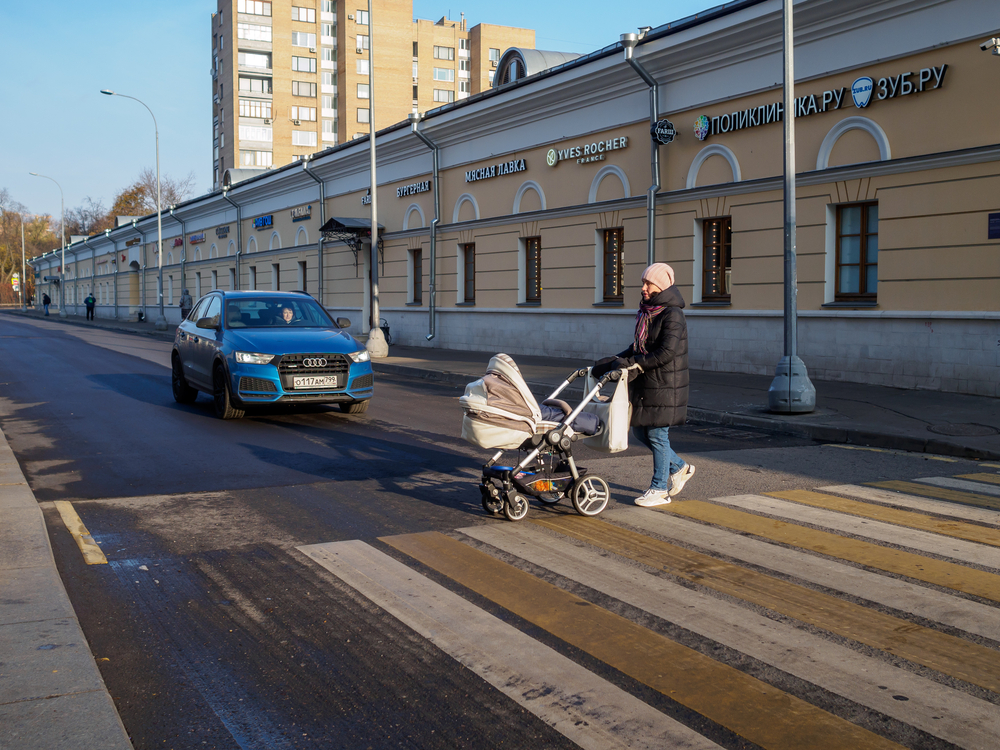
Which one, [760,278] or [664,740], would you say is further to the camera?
[760,278]

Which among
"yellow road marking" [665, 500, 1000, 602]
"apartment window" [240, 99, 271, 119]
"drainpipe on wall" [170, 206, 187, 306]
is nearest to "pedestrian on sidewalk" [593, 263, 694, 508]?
"yellow road marking" [665, 500, 1000, 602]

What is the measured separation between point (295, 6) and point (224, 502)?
8444 cm

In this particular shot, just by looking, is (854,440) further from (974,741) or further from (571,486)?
(974,741)

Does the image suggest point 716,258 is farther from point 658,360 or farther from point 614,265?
point 658,360

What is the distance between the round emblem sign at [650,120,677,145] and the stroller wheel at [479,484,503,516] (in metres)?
13.3

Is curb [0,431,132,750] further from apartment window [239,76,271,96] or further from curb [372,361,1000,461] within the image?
apartment window [239,76,271,96]

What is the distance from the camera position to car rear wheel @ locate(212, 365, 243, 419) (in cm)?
1152

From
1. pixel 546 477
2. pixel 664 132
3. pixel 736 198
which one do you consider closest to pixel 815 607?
pixel 546 477

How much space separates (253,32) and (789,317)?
260ft

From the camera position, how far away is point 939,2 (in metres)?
13.4

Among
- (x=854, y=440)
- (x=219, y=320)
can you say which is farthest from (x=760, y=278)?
(x=219, y=320)

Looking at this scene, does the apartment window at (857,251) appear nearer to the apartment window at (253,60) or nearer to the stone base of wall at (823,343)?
the stone base of wall at (823,343)

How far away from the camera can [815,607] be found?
4.50 metres

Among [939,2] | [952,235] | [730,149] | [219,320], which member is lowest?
[219,320]
